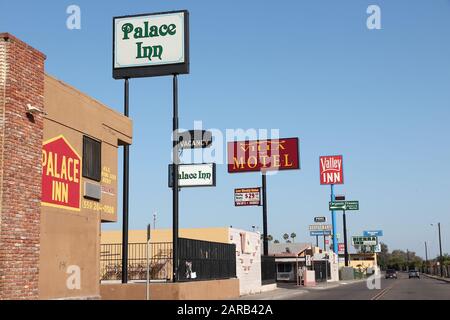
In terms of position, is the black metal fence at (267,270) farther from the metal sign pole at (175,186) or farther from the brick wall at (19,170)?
the brick wall at (19,170)

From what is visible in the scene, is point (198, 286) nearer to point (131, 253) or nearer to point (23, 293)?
point (131, 253)

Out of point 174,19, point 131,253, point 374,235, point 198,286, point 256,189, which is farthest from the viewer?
point 374,235

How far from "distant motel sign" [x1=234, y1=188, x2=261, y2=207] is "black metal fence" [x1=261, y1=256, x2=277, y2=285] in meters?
10.9

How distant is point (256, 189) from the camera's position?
2217 inches

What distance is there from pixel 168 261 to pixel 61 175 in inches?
507

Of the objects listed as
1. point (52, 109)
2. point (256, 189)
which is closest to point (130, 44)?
point (52, 109)

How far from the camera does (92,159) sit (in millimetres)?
20203

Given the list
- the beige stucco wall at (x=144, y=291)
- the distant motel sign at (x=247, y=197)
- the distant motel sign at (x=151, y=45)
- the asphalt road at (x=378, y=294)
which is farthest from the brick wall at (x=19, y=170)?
the distant motel sign at (x=247, y=197)

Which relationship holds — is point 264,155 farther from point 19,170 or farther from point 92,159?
point 19,170

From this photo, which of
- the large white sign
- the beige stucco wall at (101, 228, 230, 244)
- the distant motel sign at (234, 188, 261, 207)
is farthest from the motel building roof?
the large white sign

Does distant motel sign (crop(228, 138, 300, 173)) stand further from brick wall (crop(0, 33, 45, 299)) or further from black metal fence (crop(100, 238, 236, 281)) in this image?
brick wall (crop(0, 33, 45, 299))

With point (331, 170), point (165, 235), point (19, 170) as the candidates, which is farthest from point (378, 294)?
point (331, 170)
